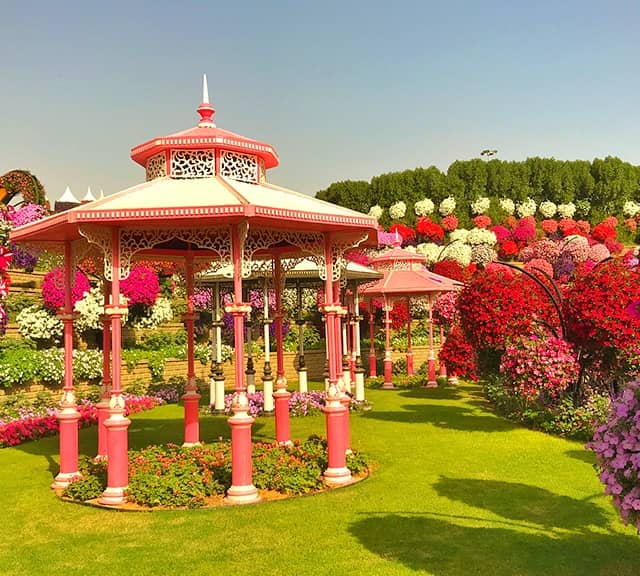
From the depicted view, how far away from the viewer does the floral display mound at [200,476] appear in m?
9.12

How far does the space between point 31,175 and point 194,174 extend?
25.2 metres

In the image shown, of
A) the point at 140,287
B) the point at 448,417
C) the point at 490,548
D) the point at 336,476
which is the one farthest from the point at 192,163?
the point at 140,287

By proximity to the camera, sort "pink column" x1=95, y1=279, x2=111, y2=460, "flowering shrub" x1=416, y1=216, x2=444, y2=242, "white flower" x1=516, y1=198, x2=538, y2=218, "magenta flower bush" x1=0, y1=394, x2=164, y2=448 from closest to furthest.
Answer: "pink column" x1=95, y1=279, x2=111, y2=460, "magenta flower bush" x1=0, y1=394, x2=164, y2=448, "flowering shrub" x1=416, y1=216, x2=444, y2=242, "white flower" x1=516, y1=198, x2=538, y2=218

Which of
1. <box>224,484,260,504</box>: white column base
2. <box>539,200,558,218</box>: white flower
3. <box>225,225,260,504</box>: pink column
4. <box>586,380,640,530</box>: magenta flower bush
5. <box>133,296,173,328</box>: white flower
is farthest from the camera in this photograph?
<box>539,200,558,218</box>: white flower

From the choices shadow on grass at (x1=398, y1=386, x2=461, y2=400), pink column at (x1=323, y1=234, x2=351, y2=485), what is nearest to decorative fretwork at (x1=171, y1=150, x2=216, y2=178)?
pink column at (x1=323, y1=234, x2=351, y2=485)

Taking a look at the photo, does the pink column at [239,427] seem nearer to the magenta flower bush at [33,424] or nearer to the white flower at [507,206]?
the magenta flower bush at [33,424]

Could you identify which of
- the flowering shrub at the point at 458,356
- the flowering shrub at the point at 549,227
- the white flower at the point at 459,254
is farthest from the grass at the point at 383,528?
the flowering shrub at the point at 549,227

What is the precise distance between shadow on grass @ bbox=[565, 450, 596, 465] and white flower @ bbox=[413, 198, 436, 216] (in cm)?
4600

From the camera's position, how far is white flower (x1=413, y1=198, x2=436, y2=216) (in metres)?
56.8

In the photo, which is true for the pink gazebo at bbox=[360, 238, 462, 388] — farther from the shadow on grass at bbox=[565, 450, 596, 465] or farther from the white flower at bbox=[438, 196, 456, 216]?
the white flower at bbox=[438, 196, 456, 216]

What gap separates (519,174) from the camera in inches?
2395

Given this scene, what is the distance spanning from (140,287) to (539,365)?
51.9ft

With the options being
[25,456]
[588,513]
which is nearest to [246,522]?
[588,513]

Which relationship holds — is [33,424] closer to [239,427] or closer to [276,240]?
[239,427]
